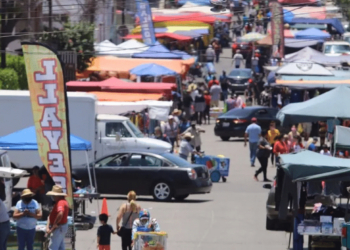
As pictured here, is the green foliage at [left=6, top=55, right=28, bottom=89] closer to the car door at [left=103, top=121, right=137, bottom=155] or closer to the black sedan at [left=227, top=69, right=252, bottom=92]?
the car door at [left=103, top=121, right=137, bottom=155]

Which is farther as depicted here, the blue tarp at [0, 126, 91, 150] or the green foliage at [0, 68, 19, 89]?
the green foliage at [0, 68, 19, 89]

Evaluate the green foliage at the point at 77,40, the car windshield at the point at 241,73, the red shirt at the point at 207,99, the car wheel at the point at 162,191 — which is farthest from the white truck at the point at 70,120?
the car windshield at the point at 241,73

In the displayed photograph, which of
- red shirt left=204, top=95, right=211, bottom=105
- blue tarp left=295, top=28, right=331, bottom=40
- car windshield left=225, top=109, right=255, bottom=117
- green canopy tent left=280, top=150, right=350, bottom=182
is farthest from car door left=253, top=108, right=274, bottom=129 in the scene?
blue tarp left=295, top=28, right=331, bottom=40

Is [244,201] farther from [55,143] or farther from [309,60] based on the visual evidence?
[309,60]

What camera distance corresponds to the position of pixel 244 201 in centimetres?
2305

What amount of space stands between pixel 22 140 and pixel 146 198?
367cm

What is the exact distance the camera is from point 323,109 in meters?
22.6

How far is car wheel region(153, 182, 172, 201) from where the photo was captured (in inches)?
893

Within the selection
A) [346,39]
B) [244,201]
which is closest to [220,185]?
[244,201]

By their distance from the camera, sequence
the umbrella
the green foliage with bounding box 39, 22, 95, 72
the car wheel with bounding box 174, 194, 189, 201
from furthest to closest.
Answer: the umbrella
the green foliage with bounding box 39, 22, 95, 72
the car wheel with bounding box 174, 194, 189, 201

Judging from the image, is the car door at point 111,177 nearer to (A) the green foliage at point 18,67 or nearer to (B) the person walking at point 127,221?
(B) the person walking at point 127,221

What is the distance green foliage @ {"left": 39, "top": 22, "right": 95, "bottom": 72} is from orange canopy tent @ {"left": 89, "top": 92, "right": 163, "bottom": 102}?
19.2 ft

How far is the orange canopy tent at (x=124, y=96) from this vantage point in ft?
106

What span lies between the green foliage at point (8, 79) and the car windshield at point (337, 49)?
81.8 feet
